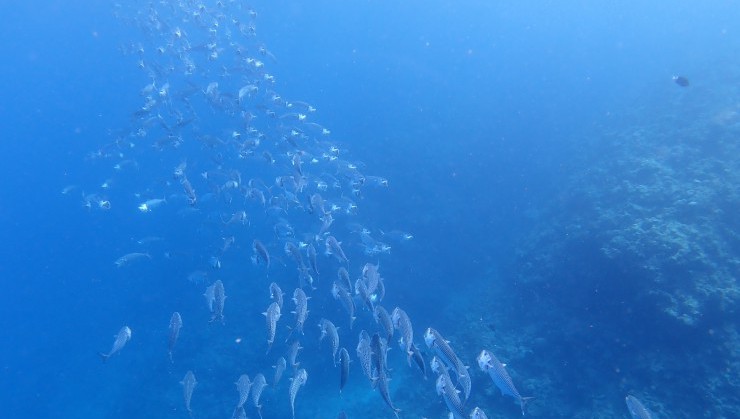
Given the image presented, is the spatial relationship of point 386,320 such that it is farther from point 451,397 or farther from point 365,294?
point 451,397

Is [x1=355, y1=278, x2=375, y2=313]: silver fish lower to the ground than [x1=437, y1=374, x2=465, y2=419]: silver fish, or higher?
higher

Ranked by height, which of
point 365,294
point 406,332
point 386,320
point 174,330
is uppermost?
point 174,330

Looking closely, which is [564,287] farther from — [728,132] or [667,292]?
[728,132]

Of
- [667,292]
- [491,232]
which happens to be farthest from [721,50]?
[667,292]

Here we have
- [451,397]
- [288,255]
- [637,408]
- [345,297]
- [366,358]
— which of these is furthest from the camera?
[288,255]

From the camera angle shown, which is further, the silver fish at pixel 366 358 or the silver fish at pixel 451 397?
the silver fish at pixel 366 358

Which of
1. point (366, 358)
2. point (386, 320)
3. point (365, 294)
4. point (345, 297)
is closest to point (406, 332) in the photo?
point (386, 320)

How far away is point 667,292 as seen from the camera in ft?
32.7

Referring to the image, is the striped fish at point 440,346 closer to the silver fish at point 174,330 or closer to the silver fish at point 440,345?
the silver fish at point 440,345

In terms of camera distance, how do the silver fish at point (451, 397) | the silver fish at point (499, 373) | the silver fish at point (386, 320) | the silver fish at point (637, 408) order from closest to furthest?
the silver fish at point (499, 373) < the silver fish at point (451, 397) < the silver fish at point (637, 408) < the silver fish at point (386, 320)

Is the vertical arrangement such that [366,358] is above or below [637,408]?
above

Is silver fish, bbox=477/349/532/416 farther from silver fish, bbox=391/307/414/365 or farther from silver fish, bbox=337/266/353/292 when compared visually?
silver fish, bbox=337/266/353/292

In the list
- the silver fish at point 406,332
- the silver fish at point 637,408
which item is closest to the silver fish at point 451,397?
the silver fish at point 406,332

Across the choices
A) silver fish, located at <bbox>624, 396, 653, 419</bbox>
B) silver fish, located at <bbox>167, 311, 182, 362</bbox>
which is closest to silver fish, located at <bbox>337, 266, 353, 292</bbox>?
silver fish, located at <bbox>167, 311, 182, 362</bbox>
